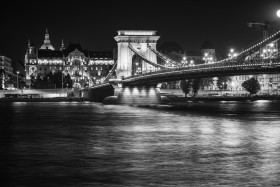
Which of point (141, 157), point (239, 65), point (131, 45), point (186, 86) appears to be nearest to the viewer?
point (141, 157)

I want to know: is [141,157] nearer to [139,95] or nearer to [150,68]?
[139,95]

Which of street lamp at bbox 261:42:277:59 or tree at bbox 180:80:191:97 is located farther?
tree at bbox 180:80:191:97

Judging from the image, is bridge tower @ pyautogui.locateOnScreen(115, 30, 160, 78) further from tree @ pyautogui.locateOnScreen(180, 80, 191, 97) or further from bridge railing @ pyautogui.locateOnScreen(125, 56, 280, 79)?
bridge railing @ pyautogui.locateOnScreen(125, 56, 280, 79)

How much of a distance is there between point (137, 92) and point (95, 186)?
66.7m

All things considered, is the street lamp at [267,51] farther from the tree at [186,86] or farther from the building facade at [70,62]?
the building facade at [70,62]

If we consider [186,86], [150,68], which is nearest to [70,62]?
[186,86]

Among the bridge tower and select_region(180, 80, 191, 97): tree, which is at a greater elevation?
the bridge tower

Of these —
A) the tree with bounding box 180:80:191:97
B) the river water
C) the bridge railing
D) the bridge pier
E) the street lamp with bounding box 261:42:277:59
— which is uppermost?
the street lamp with bounding box 261:42:277:59

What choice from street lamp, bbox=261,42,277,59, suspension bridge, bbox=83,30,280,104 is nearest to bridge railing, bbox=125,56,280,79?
suspension bridge, bbox=83,30,280,104

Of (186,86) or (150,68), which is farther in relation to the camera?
(186,86)

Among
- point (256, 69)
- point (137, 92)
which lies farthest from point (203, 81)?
point (256, 69)

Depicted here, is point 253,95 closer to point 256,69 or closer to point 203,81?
point 203,81

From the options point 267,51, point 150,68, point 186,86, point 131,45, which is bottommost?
point 186,86

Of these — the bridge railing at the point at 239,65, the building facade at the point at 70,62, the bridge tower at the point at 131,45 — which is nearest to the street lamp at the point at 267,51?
the bridge railing at the point at 239,65
